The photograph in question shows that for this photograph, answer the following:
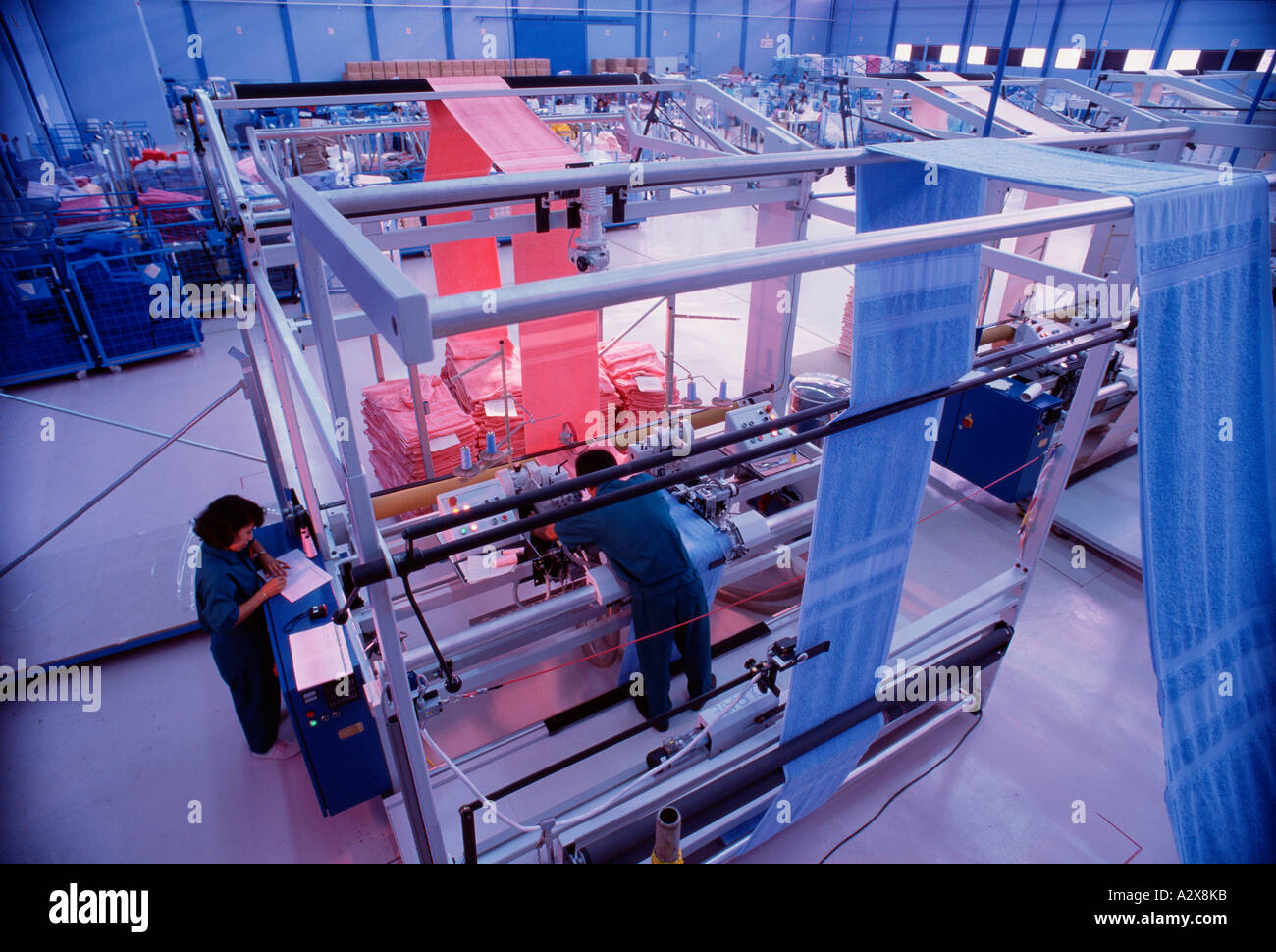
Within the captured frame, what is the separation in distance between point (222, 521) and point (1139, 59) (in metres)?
25.1

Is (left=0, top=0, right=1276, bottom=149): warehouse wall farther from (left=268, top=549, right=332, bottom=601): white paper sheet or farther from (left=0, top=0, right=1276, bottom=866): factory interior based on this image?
(left=268, top=549, right=332, bottom=601): white paper sheet

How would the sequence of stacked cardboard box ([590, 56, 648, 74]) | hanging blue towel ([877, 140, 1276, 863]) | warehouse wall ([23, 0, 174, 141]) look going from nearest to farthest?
1. hanging blue towel ([877, 140, 1276, 863])
2. warehouse wall ([23, 0, 174, 141])
3. stacked cardboard box ([590, 56, 648, 74])

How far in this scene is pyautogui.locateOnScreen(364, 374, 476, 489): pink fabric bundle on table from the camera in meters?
4.91

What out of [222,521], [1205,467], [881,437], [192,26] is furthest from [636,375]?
[192,26]

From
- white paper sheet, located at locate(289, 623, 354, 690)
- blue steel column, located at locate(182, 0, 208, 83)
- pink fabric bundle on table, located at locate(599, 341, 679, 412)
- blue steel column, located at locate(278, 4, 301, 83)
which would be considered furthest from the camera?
blue steel column, located at locate(278, 4, 301, 83)

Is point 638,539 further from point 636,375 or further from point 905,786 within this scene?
point 636,375

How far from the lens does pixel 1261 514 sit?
2.24 metres

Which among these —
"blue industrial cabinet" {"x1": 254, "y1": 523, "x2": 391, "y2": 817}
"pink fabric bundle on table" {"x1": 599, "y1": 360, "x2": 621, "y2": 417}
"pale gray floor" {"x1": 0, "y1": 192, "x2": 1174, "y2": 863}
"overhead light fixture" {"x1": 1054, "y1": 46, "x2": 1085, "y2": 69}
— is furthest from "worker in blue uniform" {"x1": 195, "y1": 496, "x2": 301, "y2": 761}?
"overhead light fixture" {"x1": 1054, "y1": 46, "x2": 1085, "y2": 69}

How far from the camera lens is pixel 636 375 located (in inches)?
234

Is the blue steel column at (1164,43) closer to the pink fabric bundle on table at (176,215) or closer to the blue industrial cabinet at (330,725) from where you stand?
the pink fabric bundle on table at (176,215)

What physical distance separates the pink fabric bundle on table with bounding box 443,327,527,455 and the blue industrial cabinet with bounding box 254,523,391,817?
85.6 inches
